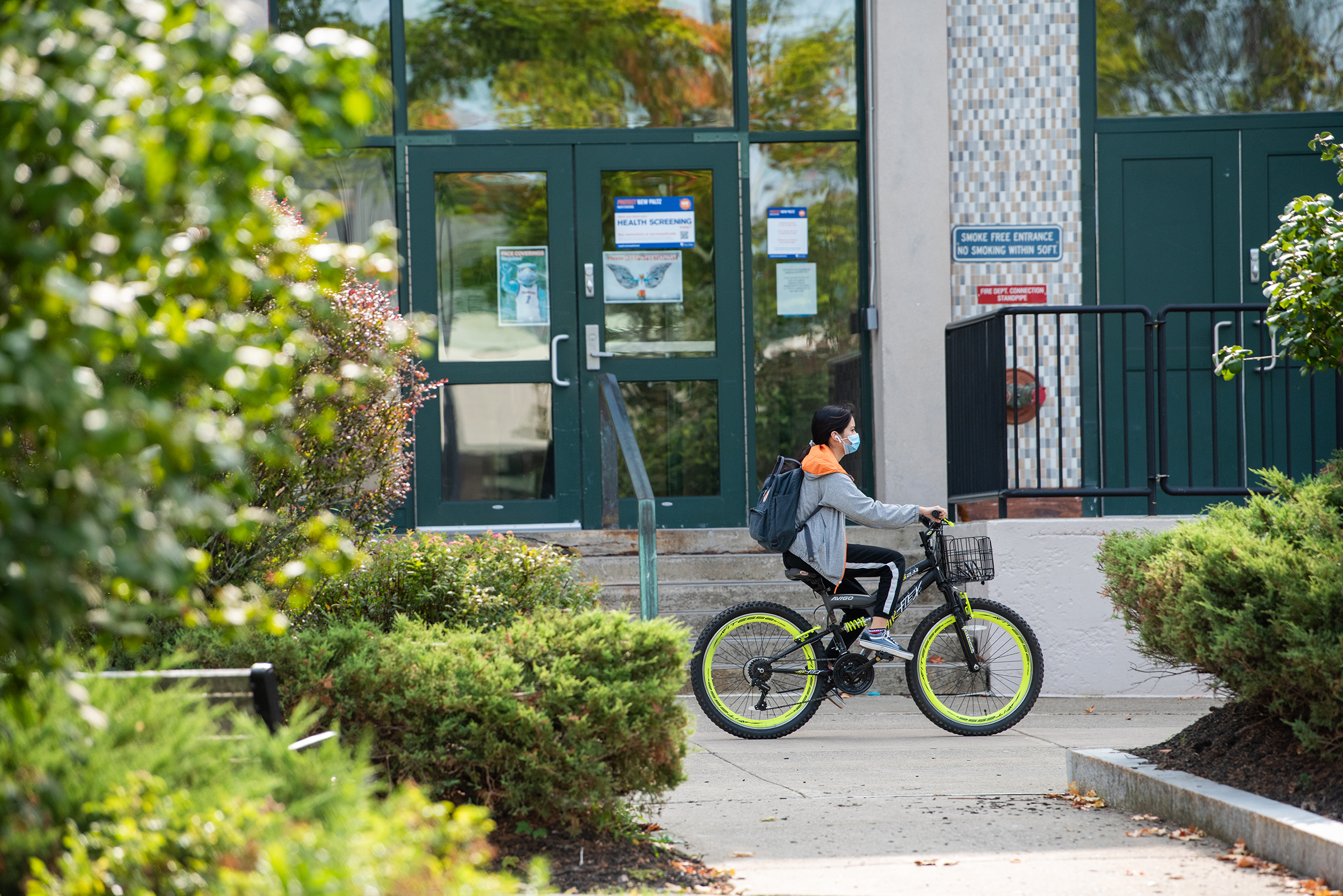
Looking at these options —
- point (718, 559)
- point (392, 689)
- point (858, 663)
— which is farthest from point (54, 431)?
point (718, 559)

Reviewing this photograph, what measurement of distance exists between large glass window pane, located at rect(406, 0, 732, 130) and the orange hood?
325 cm

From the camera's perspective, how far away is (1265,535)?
14.9ft

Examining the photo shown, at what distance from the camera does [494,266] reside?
859 centimetres

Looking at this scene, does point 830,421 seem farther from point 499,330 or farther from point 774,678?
point 499,330

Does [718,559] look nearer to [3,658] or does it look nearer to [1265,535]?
[1265,535]

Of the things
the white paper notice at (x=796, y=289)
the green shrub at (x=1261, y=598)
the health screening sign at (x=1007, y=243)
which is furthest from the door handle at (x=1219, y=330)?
the green shrub at (x=1261, y=598)

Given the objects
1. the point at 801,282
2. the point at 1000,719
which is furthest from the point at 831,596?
the point at 801,282

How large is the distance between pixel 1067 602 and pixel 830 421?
201cm

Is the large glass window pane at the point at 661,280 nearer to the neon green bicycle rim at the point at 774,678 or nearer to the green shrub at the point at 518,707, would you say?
the neon green bicycle rim at the point at 774,678

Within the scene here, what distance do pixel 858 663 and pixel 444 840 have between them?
4.04 meters

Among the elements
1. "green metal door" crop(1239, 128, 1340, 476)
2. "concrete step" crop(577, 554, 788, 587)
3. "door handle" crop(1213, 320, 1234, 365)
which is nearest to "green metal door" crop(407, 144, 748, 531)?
"concrete step" crop(577, 554, 788, 587)

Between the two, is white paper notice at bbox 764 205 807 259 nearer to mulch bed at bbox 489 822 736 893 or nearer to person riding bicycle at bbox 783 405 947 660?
person riding bicycle at bbox 783 405 947 660

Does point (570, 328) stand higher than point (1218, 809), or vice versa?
point (570, 328)

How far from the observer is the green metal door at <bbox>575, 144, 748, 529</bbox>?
28.1ft
